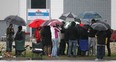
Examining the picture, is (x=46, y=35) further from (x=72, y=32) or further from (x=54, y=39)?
(x=72, y=32)

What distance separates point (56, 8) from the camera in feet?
226

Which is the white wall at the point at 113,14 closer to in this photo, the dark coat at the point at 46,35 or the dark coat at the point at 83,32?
the dark coat at the point at 83,32

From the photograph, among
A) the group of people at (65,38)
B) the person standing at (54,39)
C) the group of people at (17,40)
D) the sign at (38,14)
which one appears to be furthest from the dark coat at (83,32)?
the sign at (38,14)

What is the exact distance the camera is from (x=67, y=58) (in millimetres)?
24609

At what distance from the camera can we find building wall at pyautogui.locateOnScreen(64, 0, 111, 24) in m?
67.8

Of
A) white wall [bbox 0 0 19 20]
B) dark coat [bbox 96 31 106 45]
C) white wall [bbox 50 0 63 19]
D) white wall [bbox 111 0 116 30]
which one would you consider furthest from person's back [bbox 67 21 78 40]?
white wall [bbox 111 0 116 30]

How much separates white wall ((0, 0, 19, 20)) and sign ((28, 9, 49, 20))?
2090 millimetres

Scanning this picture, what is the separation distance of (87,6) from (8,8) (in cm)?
1199

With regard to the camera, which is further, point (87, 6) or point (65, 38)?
point (87, 6)

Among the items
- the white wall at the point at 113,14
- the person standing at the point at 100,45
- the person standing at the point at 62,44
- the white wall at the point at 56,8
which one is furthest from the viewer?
the white wall at the point at 113,14

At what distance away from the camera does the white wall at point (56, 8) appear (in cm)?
6838

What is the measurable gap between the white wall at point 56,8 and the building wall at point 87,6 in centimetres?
77

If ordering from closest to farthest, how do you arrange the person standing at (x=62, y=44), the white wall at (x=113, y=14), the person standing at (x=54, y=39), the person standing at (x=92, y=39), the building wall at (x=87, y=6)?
the person standing at (x=54, y=39), the person standing at (x=92, y=39), the person standing at (x=62, y=44), the building wall at (x=87, y=6), the white wall at (x=113, y=14)

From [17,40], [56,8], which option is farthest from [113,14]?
[17,40]
